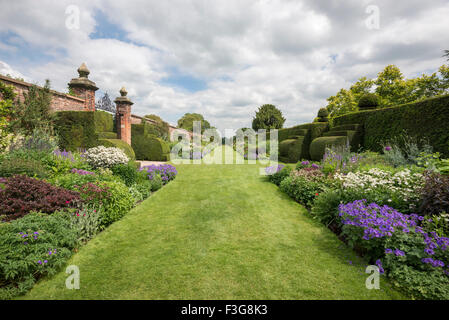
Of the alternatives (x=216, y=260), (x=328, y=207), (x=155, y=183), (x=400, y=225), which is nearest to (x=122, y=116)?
(x=155, y=183)

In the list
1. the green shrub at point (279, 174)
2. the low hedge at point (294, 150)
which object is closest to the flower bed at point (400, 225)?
the green shrub at point (279, 174)

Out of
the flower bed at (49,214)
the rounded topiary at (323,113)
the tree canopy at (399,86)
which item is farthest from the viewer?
the tree canopy at (399,86)

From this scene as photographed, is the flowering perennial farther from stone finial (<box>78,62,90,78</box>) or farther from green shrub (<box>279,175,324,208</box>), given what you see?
stone finial (<box>78,62,90,78</box>)

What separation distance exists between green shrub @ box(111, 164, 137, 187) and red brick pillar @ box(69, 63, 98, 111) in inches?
295

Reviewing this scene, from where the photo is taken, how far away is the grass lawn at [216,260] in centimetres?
229

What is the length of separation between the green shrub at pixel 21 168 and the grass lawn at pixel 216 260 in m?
2.62

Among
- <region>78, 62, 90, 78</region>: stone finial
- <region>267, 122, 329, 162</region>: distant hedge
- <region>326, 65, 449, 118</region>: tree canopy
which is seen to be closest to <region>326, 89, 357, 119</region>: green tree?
<region>326, 65, 449, 118</region>: tree canopy

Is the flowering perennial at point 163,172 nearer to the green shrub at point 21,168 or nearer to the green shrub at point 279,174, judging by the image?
the green shrub at point 21,168

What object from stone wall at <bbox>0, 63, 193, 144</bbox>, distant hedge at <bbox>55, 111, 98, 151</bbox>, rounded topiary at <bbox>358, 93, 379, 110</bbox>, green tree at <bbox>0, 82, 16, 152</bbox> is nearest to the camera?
green tree at <bbox>0, 82, 16, 152</bbox>

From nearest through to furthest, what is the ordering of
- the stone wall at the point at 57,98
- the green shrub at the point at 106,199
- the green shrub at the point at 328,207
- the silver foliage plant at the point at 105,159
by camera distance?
1. the green shrub at the point at 106,199
2. the green shrub at the point at 328,207
3. the silver foliage plant at the point at 105,159
4. the stone wall at the point at 57,98

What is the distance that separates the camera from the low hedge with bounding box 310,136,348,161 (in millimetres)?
10086
